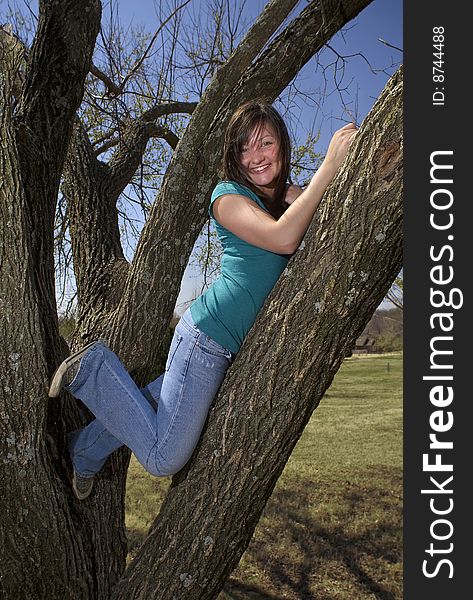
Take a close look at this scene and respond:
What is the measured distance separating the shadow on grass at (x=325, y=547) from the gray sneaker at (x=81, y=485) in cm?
335

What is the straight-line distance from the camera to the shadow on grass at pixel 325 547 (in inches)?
220

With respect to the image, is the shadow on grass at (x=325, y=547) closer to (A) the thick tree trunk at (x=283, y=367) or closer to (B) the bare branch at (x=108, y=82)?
(A) the thick tree trunk at (x=283, y=367)

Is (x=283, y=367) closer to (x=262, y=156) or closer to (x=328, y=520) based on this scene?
(x=262, y=156)

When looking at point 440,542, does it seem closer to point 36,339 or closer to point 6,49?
point 36,339

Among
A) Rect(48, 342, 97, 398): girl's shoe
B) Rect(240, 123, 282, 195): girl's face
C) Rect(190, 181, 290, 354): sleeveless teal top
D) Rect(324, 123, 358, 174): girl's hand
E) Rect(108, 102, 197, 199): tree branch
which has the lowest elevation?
Rect(48, 342, 97, 398): girl's shoe

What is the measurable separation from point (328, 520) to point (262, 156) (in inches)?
220

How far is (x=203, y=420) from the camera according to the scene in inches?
80.8

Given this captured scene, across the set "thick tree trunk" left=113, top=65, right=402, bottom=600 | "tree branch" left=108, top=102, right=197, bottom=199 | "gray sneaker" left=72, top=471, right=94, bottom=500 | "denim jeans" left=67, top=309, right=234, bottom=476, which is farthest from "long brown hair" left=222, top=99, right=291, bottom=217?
"tree branch" left=108, top=102, right=197, bottom=199

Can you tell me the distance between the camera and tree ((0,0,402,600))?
6.12 ft

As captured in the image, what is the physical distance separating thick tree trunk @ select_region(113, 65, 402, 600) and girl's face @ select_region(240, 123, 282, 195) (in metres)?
0.32

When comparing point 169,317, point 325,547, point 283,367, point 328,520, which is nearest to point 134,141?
point 169,317

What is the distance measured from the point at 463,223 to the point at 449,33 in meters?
0.54

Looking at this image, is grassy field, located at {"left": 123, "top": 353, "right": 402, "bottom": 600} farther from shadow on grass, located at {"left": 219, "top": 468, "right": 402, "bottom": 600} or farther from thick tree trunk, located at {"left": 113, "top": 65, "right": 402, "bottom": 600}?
thick tree trunk, located at {"left": 113, "top": 65, "right": 402, "bottom": 600}

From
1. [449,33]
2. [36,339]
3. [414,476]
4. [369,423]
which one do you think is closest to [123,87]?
[36,339]
